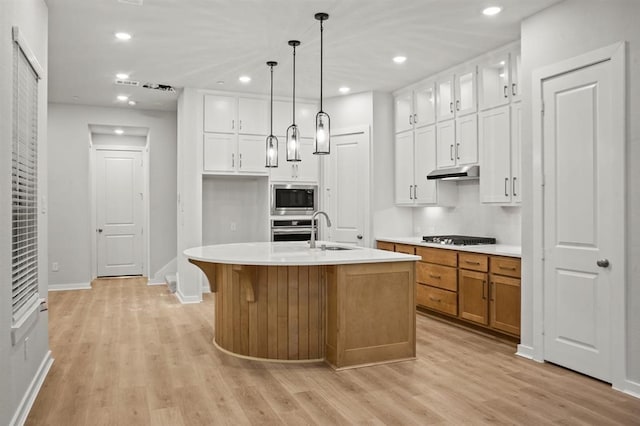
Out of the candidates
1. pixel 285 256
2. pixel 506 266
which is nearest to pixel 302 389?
pixel 285 256

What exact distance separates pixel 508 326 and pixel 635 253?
57.8 inches

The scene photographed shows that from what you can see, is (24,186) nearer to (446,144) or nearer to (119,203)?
(446,144)

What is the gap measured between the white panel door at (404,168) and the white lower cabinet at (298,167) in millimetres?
1217

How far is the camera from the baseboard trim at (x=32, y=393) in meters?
2.72

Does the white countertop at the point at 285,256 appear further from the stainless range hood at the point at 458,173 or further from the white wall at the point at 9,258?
the stainless range hood at the point at 458,173

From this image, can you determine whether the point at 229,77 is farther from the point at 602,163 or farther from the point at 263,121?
the point at 602,163

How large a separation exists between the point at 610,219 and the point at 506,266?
3.85 ft

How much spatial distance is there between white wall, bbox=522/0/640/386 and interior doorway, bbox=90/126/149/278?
21.4ft

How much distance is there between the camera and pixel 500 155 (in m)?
4.81

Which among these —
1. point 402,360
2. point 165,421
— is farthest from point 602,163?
point 165,421

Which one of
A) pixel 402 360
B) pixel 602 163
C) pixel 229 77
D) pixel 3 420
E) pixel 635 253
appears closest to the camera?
pixel 3 420

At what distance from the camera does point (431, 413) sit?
2.89 m

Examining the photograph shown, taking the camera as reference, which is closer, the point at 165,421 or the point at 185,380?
the point at 165,421

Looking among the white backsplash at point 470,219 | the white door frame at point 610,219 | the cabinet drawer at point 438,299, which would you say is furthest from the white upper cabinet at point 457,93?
the cabinet drawer at point 438,299
